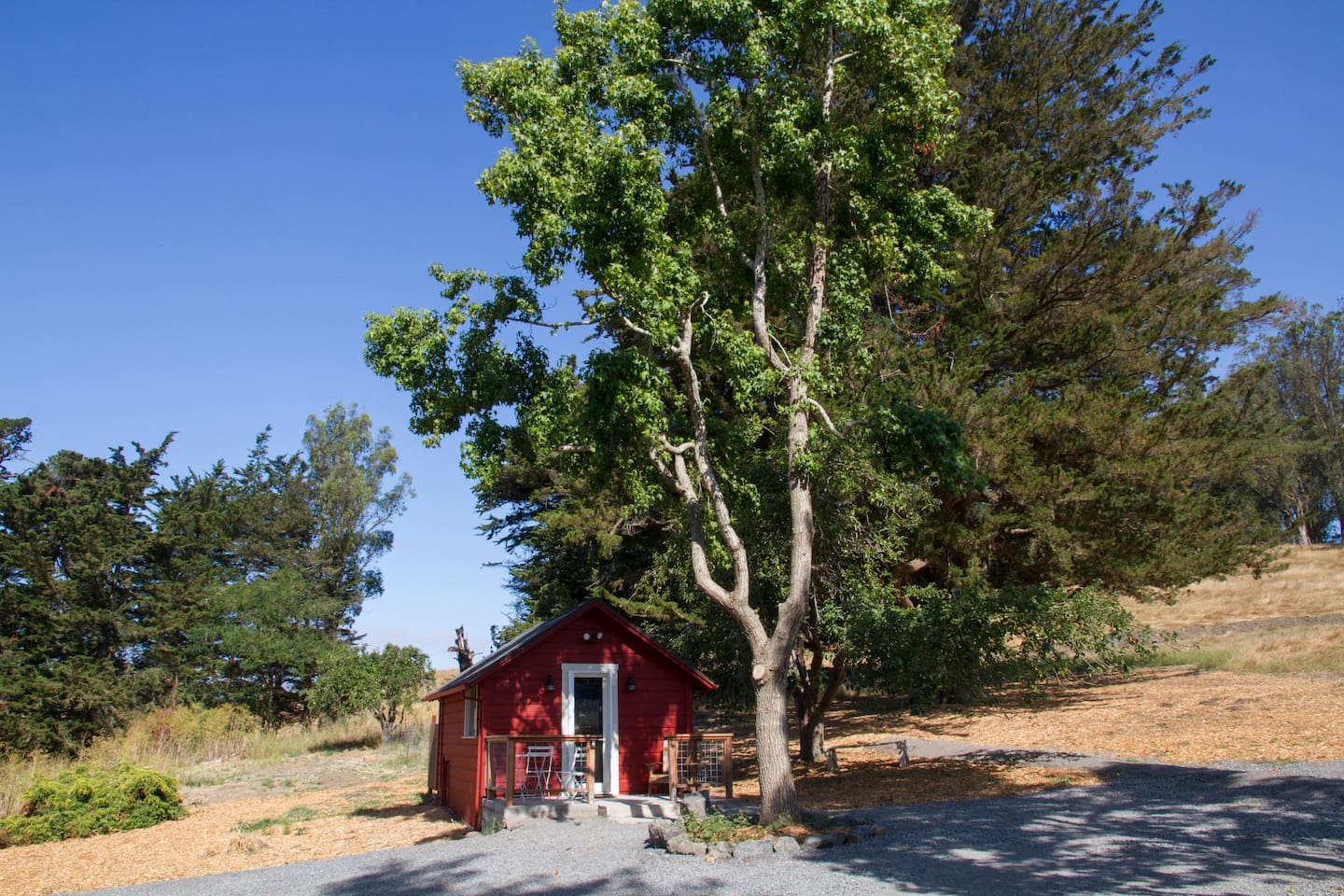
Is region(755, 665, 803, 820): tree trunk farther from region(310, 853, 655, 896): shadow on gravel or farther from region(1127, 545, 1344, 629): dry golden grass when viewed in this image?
region(1127, 545, 1344, 629): dry golden grass

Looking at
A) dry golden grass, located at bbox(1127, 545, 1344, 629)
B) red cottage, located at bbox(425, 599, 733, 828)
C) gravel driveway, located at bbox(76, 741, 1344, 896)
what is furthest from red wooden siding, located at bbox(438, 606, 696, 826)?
dry golden grass, located at bbox(1127, 545, 1344, 629)

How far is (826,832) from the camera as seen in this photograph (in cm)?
949

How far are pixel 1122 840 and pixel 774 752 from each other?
367cm

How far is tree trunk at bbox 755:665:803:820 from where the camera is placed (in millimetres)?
10156

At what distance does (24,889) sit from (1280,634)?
29.3 m

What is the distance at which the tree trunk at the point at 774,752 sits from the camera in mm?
10156

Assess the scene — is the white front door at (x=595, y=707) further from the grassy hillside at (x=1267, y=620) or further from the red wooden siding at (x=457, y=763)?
the grassy hillside at (x=1267, y=620)

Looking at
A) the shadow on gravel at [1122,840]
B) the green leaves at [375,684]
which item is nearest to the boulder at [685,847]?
the shadow on gravel at [1122,840]

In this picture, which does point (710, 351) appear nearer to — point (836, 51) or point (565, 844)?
point (836, 51)

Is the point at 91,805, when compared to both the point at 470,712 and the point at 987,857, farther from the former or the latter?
the point at 987,857

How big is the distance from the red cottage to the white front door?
0.02 meters

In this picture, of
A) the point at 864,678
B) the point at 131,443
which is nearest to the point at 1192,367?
the point at 864,678

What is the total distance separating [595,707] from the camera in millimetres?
14711

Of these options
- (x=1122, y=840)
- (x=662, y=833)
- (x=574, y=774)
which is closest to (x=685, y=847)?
(x=662, y=833)
